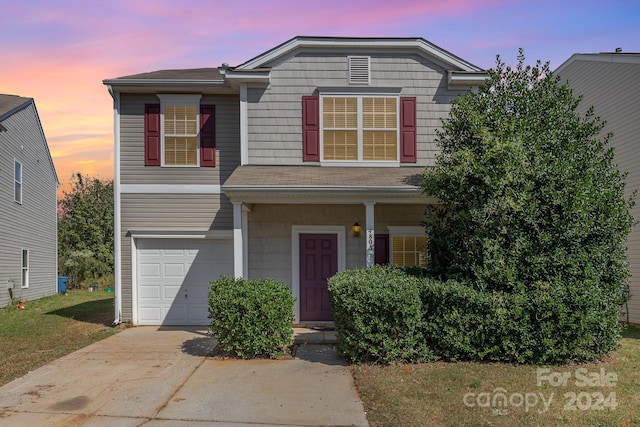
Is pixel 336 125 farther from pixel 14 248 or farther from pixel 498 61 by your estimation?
pixel 14 248

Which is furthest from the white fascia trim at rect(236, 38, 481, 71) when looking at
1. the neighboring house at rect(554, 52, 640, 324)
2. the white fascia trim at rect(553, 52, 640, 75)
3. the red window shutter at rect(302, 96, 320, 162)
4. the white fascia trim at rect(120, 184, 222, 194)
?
the neighboring house at rect(554, 52, 640, 324)

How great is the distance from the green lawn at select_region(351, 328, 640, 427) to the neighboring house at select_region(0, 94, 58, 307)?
14075 millimetres

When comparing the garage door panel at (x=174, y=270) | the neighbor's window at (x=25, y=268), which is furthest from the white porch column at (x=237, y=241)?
the neighbor's window at (x=25, y=268)

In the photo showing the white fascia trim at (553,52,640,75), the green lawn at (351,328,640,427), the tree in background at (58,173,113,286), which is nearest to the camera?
the green lawn at (351,328,640,427)

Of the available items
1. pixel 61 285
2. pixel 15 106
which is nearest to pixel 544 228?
pixel 15 106

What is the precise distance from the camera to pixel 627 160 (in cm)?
1254

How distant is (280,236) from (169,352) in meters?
3.50

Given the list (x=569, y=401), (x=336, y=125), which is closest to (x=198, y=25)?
(x=336, y=125)

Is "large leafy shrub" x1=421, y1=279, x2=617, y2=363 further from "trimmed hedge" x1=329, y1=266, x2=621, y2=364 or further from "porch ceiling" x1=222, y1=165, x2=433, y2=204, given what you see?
"porch ceiling" x1=222, y1=165, x2=433, y2=204

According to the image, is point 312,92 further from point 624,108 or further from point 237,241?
point 624,108

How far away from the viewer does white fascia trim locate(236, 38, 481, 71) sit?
1057 cm

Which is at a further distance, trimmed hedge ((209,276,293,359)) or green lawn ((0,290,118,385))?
green lawn ((0,290,118,385))

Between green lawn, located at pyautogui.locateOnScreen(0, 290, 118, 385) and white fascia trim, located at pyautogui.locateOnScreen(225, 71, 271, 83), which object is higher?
white fascia trim, located at pyautogui.locateOnScreen(225, 71, 271, 83)

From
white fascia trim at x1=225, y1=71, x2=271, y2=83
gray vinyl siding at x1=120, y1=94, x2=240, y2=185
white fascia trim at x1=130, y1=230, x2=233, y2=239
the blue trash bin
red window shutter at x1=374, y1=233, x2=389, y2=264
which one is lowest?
the blue trash bin
